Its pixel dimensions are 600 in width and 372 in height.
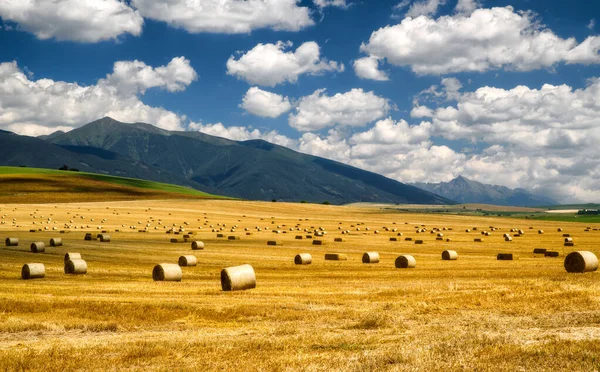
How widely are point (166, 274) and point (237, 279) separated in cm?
537

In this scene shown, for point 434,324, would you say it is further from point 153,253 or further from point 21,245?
point 21,245

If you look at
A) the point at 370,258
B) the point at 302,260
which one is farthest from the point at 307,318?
the point at 370,258

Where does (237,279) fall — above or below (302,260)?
above

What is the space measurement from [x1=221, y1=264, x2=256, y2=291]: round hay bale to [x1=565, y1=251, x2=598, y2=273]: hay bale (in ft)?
54.9

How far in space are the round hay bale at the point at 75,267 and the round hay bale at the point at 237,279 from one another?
10381mm

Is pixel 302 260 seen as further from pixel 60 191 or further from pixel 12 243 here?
pixel 60 191

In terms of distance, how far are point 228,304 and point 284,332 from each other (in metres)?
5.27

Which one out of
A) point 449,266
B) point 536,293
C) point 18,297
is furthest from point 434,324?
point 449,266

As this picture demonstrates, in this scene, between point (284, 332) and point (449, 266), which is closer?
point (284, 332)

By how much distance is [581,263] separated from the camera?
104 ft

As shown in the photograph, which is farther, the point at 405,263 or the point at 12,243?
the point at 12,243

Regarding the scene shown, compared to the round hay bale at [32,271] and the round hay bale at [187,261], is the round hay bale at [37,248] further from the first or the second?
the round hay bale at [32,271]

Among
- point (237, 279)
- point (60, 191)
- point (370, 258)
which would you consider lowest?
point (370, 258)

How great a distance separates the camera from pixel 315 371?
12859 millimetres
